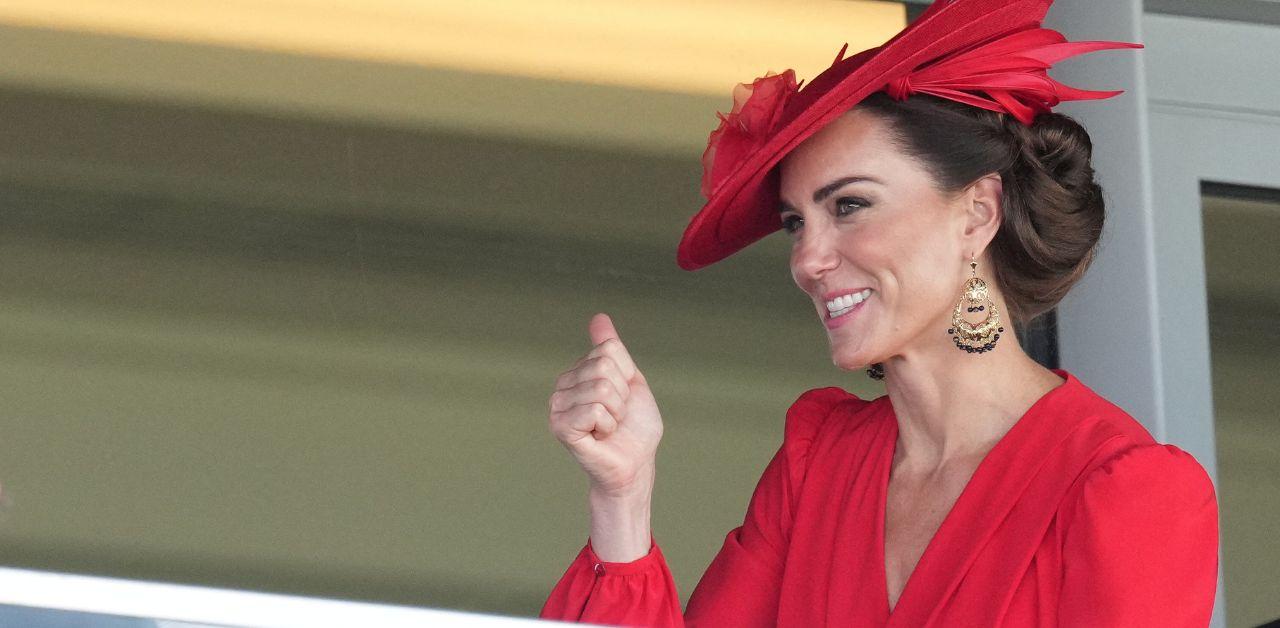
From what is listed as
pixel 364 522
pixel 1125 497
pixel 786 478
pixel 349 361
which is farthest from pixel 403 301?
pixel 1125 497

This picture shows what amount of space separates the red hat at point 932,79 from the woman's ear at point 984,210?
0.27 ft

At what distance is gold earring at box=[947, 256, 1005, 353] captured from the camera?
1.64 meters

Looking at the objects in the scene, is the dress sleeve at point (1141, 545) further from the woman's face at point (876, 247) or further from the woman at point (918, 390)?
the woman's face at point (876, 247)

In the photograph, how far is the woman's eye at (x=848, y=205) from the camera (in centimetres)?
166

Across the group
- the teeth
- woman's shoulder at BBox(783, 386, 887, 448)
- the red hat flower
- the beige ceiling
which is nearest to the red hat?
the red hat flower

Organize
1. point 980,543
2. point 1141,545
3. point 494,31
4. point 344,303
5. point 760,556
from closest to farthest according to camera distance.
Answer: point 1141,545, point 980,543, point 760,556, point 494,31, point 344,303

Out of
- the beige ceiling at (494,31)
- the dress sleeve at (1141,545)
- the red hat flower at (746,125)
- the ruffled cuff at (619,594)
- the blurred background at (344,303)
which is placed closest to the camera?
the dress sleeve at (1141,545)

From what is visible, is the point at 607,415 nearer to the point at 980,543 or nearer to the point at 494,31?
the point at 980,543

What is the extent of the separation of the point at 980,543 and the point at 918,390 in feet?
0.72

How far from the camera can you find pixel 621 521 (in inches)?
61.7

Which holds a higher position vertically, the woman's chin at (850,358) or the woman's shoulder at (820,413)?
the woman's chin at (850,358)

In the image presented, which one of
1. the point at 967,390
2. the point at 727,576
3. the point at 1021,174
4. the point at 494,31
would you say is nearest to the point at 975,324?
the point at 967,390

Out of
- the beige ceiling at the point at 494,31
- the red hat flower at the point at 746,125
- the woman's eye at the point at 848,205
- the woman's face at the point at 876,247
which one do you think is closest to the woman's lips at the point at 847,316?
the woman's face at the point at 876,247

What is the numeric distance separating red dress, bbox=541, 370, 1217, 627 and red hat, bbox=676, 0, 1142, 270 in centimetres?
31
